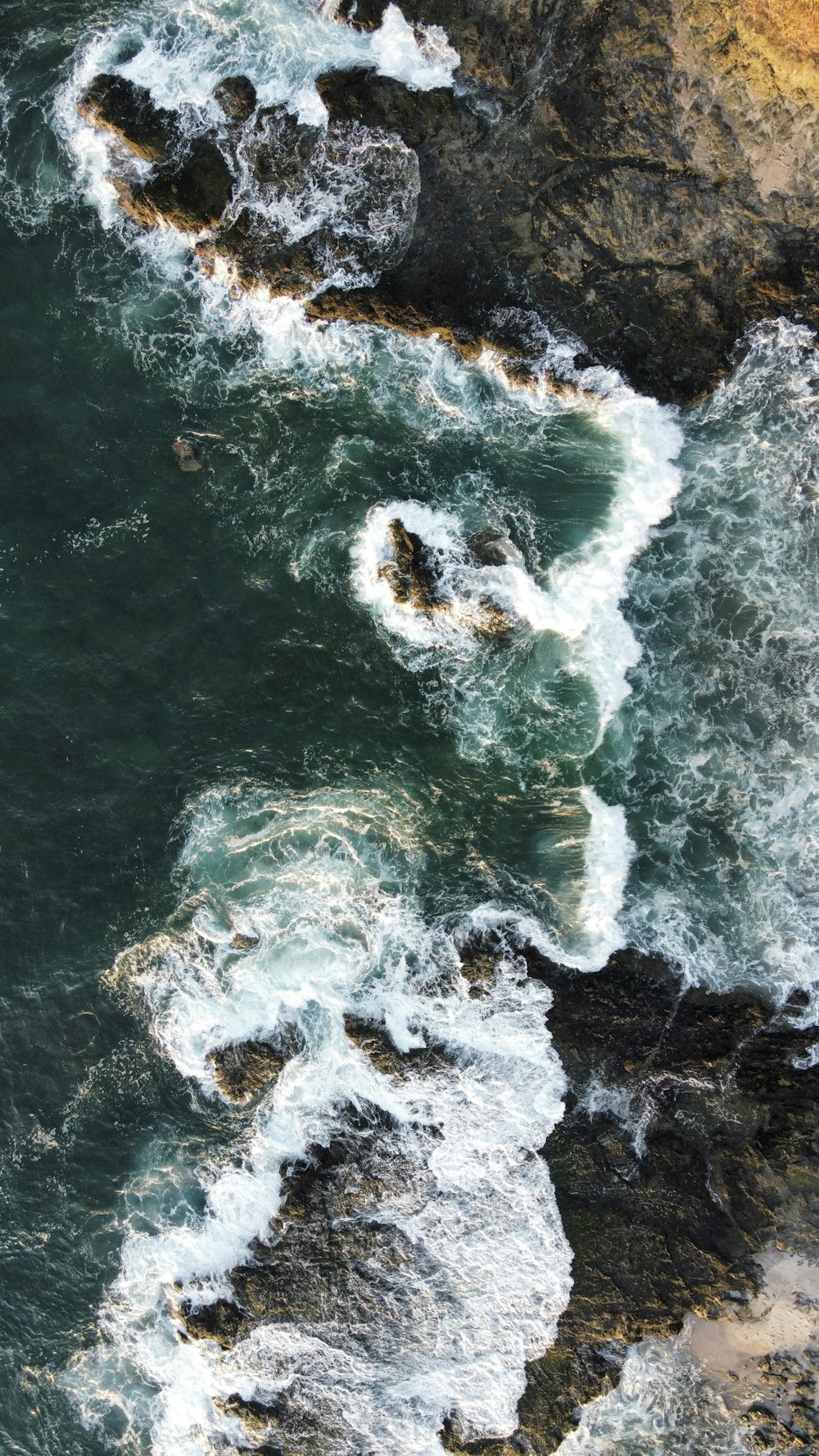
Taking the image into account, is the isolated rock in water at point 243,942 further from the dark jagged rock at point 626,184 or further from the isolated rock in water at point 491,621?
the dark jagged rock at point 626,184

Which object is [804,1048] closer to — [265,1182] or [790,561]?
[790,561]

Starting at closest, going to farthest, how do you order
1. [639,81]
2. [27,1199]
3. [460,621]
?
[639,81] < [460,621] < [27,1199]

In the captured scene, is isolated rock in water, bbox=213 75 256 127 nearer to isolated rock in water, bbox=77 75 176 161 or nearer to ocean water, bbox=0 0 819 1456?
ocean water, bbox=0 0 819 1456

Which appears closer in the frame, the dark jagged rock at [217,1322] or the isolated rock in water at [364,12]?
the isolated rock in water at [364,12]

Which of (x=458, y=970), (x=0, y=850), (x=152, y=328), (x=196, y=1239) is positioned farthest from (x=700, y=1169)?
(x=152, y=328)

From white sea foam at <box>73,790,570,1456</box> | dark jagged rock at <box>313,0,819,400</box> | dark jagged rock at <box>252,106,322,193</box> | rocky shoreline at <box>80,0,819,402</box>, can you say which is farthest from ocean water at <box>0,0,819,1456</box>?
dark jagged rock at <box>313,0,819,400</box>

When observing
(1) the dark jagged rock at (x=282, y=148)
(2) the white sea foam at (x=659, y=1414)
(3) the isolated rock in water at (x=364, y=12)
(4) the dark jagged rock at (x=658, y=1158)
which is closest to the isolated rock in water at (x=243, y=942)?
(4) the dark jagged rock at (x=658, y=1158)

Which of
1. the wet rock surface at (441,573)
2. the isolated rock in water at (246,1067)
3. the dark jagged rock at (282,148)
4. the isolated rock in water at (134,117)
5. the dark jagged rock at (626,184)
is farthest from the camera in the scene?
the isolated rock in water at (246,1067)

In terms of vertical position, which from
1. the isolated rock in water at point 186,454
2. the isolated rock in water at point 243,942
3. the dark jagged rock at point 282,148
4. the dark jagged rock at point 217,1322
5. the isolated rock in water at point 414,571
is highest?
the dark jagged rock at point 282,148
